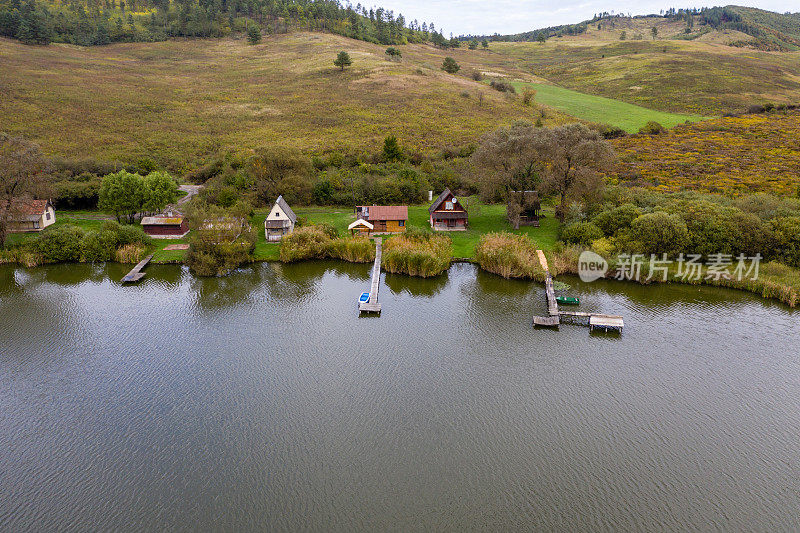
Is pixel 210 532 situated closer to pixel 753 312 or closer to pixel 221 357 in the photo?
pixel 221 357

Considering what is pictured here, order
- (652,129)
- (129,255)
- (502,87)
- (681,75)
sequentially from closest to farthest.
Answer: (129,255) < (652,129) < (502,87) < (681,75)

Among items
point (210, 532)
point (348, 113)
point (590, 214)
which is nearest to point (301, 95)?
point (348, 113)

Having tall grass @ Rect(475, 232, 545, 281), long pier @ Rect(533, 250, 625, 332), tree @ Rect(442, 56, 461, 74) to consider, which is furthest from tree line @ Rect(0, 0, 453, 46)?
long pier @ Rect(533, 250, 625, 332)

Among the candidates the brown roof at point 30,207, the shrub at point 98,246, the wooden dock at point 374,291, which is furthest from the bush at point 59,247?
the wooden dock at point 374,291

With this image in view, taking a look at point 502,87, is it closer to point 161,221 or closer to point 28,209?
point 161,221

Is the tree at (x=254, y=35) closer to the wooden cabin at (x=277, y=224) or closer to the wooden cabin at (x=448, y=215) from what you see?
the wooden cabin at (x=277, y=224)

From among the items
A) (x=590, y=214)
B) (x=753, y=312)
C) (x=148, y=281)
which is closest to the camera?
(x=753, y=312)

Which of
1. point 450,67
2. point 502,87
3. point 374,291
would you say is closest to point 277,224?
point 374,291
